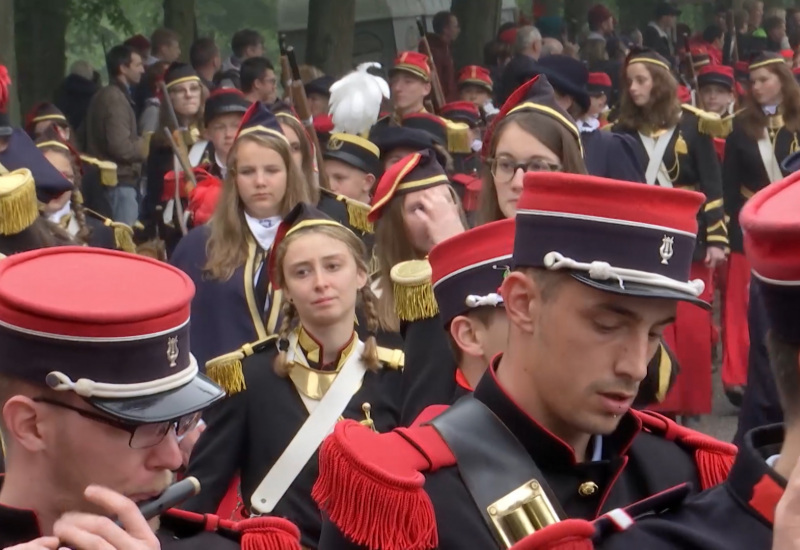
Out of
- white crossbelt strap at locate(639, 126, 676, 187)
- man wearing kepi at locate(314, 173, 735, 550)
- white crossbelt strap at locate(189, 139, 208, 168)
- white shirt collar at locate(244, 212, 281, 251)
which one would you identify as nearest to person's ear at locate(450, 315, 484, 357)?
man wearing kepi at locate(314, 173, 735, 550)

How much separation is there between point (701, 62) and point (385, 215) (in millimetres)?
15485

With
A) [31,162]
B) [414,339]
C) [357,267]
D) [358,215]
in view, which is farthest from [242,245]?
[414,339]

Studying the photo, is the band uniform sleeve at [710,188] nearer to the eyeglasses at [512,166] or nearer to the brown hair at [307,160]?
the brown hair at [307,160]

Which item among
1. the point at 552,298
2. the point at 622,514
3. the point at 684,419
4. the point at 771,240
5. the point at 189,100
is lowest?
the point at 684,419

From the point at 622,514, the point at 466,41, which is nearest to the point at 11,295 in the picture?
the point at 622,514

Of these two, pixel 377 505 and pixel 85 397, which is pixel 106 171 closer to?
pixel 85 397

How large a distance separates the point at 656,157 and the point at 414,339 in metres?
5.87

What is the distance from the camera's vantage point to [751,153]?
12.2 m

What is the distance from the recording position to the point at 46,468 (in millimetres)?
3238

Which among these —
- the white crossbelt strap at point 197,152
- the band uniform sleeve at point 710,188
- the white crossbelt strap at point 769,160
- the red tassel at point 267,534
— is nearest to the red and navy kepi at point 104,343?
the red tassel at point 267,534

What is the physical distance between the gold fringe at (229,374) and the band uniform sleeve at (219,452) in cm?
3

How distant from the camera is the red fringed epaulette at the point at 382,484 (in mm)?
3023

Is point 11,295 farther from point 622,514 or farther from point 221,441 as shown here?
point 221,441

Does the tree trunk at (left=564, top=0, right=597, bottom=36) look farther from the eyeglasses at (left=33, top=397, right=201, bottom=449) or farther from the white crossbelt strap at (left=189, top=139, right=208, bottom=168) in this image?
the eyeglasses at (left=33, top=397, right=201, bottom=449)
